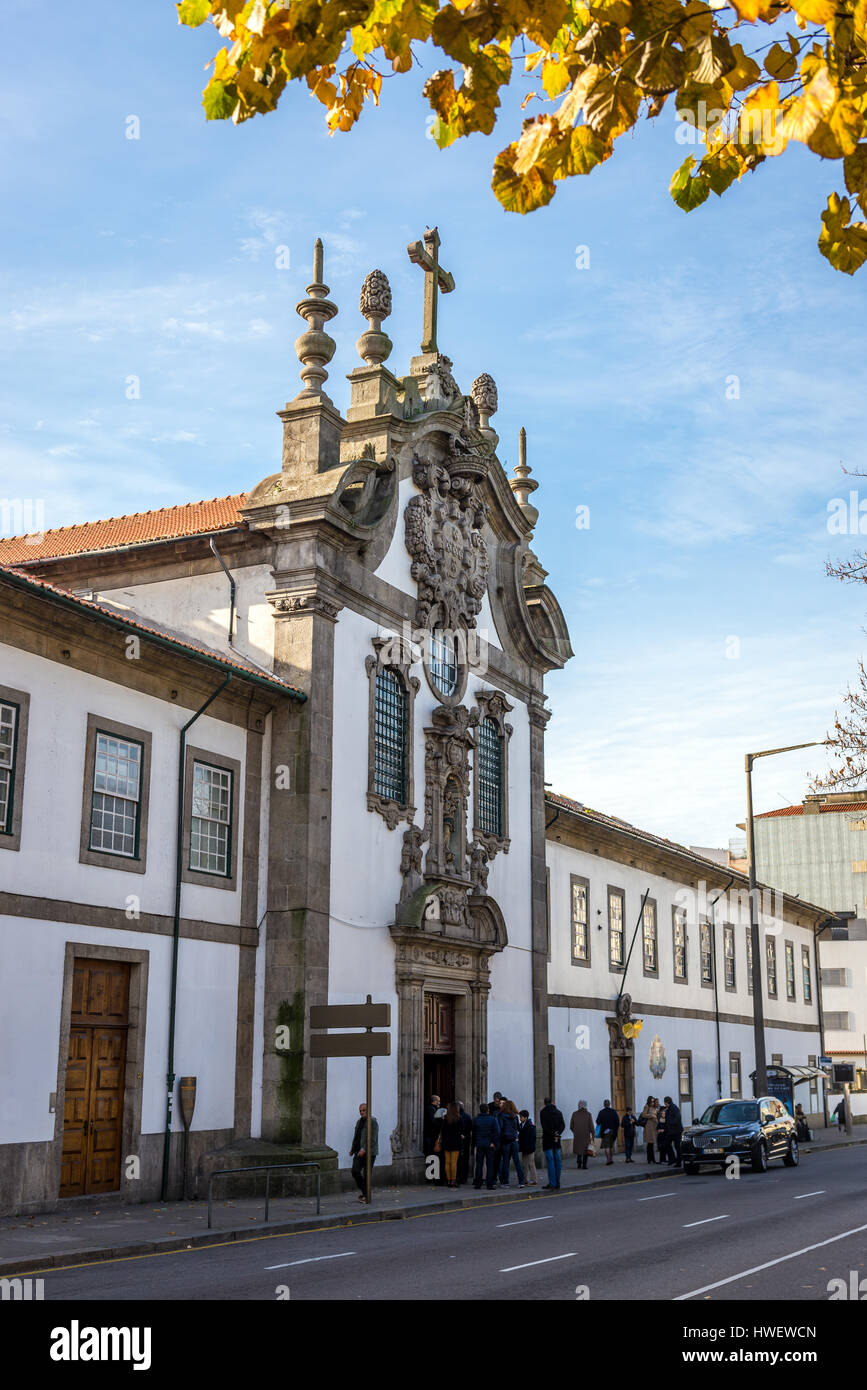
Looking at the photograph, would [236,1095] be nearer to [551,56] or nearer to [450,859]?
[450,859]

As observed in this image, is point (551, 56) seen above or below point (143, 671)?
below

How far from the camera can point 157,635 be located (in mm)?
21203

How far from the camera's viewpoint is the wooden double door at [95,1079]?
19.7 metres

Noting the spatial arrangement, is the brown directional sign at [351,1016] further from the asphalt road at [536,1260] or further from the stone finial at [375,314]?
the stone finial at [375,314]

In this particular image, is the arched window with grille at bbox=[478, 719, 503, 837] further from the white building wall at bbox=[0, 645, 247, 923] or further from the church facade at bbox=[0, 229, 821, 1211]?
the white building wall at bbox=[0, 645, 247, 923]

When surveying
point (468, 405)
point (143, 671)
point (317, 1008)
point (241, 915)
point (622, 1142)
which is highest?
point (468, 405)

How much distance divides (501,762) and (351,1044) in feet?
39.9

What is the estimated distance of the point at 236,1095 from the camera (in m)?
22.7

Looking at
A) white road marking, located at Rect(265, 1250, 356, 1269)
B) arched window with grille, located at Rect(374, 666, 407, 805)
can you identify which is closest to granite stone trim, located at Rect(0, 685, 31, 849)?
white road marking, located at Rect(265, 1250, 356, 1269)

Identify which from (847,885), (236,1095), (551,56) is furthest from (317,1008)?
(847,885)

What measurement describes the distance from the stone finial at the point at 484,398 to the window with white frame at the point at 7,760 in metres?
16.2

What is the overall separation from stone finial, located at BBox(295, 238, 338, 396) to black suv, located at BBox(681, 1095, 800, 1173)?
17.6 m

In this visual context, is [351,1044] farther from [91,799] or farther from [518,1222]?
[91,799]
